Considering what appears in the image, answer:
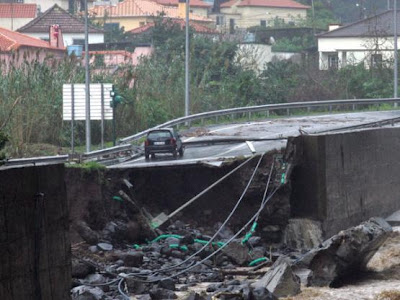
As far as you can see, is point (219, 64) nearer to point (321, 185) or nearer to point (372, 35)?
point (372, 35)

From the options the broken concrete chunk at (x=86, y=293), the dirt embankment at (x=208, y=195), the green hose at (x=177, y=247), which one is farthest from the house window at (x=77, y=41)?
the broken concrete chunk at (x=86, y=293)

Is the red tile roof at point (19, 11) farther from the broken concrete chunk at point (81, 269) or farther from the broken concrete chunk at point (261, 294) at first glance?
the broken concrete chunk at point (261, 294)

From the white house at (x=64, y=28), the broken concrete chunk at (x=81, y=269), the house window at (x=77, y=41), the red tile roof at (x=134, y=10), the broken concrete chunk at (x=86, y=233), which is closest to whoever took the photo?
the broken concrete chunk at (x=81, y=269)

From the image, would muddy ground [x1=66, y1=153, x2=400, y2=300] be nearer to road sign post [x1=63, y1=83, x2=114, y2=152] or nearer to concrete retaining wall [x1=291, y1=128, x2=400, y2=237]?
concrete retaining wall [x1=291, y1=128, x2=400, y2=237]

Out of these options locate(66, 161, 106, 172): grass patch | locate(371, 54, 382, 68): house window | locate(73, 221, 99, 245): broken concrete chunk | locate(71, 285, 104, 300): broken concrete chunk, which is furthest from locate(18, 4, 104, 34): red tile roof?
locate(71, 285, 104, 300): broken concrete chunk

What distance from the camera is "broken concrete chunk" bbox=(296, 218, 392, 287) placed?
79.3 ft

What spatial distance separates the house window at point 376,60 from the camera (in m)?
74.0

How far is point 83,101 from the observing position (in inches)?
1500

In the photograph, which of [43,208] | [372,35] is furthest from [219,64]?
[43,208]


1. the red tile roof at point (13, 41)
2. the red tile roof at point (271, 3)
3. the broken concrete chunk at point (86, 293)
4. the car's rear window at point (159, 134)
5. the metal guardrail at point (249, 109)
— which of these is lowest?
the broken concrete chunk at point (86, 293)

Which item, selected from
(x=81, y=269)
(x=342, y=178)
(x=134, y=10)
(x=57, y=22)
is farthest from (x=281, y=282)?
(x=134, y=10)

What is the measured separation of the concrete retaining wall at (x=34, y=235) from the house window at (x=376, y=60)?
→ 5757 cm

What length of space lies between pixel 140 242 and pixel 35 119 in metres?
12.6

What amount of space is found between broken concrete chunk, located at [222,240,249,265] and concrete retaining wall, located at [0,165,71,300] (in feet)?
27.1
